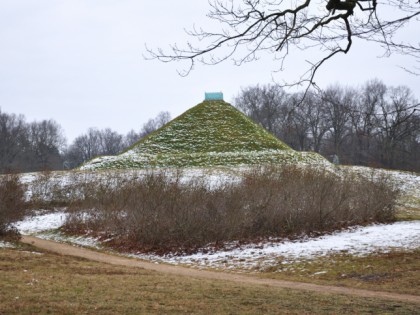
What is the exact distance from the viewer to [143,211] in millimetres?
17984

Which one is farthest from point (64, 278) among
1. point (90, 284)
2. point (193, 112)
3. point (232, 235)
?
point (193, 112)

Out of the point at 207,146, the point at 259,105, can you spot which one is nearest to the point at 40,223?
the point at 207,146

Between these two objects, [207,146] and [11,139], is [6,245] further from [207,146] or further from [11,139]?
[11,139]

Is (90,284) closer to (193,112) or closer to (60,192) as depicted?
(60,192)

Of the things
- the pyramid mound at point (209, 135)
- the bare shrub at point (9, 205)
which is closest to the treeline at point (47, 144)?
the pyramid mound at point (209, 135)

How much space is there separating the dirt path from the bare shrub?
0.85m

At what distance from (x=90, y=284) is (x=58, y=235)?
1166cm

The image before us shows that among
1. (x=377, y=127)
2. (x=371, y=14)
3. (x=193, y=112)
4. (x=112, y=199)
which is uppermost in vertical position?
(x=193, y=112)

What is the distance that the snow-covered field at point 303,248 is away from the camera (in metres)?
14.4

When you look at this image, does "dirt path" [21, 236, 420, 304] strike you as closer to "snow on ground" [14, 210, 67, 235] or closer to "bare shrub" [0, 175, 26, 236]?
"bare shrub" [0, 175, 26, 236]

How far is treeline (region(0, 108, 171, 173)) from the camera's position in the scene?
68500 millimetres

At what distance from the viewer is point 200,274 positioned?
12.9 meters

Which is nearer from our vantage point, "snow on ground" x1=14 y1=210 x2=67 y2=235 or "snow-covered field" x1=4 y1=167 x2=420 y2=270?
"snow-covered field" x1=4 y1=167 x2=420 y2=270

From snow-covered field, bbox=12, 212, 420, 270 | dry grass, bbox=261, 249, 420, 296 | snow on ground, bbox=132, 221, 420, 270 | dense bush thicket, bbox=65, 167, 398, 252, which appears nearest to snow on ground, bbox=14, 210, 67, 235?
dense bush thicket, bbox=65, 167, 398, 252
